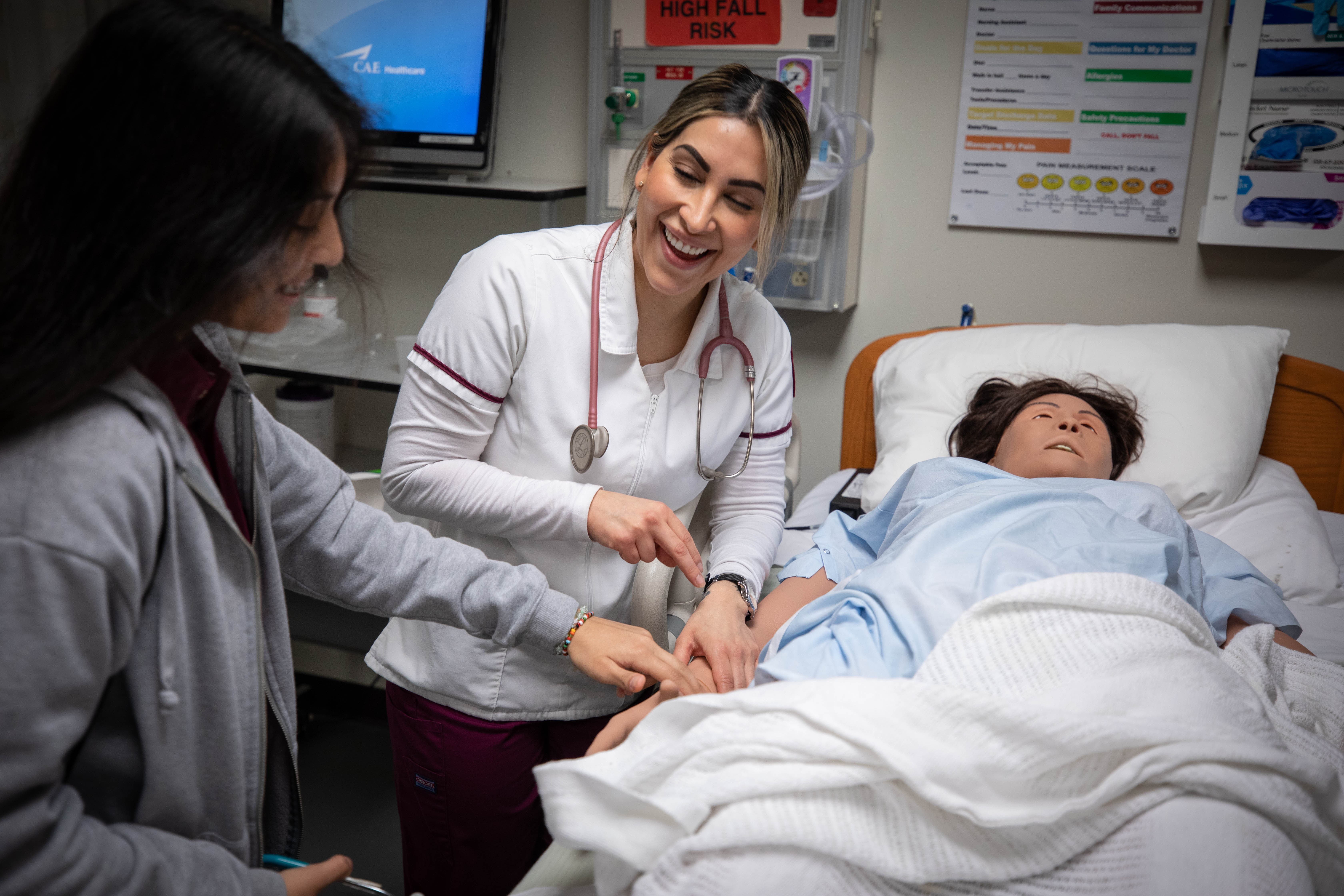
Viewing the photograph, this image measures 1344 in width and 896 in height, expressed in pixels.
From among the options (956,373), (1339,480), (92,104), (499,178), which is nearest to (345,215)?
(92,104)

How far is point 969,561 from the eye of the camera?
128 cm

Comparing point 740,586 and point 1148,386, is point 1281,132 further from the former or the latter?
point 740,586

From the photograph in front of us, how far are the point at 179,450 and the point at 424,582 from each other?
1.29 ft

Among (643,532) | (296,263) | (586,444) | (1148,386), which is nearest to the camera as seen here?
(296,263)

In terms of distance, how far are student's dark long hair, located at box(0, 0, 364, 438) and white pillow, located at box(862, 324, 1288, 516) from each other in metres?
1.43

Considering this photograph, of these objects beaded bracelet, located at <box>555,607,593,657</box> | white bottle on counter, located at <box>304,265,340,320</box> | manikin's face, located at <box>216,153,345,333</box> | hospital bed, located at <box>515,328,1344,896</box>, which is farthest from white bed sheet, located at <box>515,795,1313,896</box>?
white bottle on counter, located at <box>304,265,340,320</box>

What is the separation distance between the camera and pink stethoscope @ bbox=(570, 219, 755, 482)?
51.2 inches

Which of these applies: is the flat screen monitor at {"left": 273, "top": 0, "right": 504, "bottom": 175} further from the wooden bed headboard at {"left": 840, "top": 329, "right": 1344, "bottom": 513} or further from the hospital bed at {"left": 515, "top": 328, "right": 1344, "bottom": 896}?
the wooden bed headboard at {"left": 840, "top": 329, "right": 1344, "bottom": 513}

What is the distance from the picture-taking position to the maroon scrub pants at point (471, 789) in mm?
1366

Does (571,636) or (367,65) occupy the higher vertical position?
(367,65)

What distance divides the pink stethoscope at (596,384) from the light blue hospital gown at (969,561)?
0.24 metres

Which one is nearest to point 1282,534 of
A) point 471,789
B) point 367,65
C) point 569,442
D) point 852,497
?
point 852,497

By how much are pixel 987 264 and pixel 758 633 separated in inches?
52.8

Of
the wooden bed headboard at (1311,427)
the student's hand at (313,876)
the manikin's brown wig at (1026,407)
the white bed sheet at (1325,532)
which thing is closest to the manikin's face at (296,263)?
the student's hand at (313,876)
